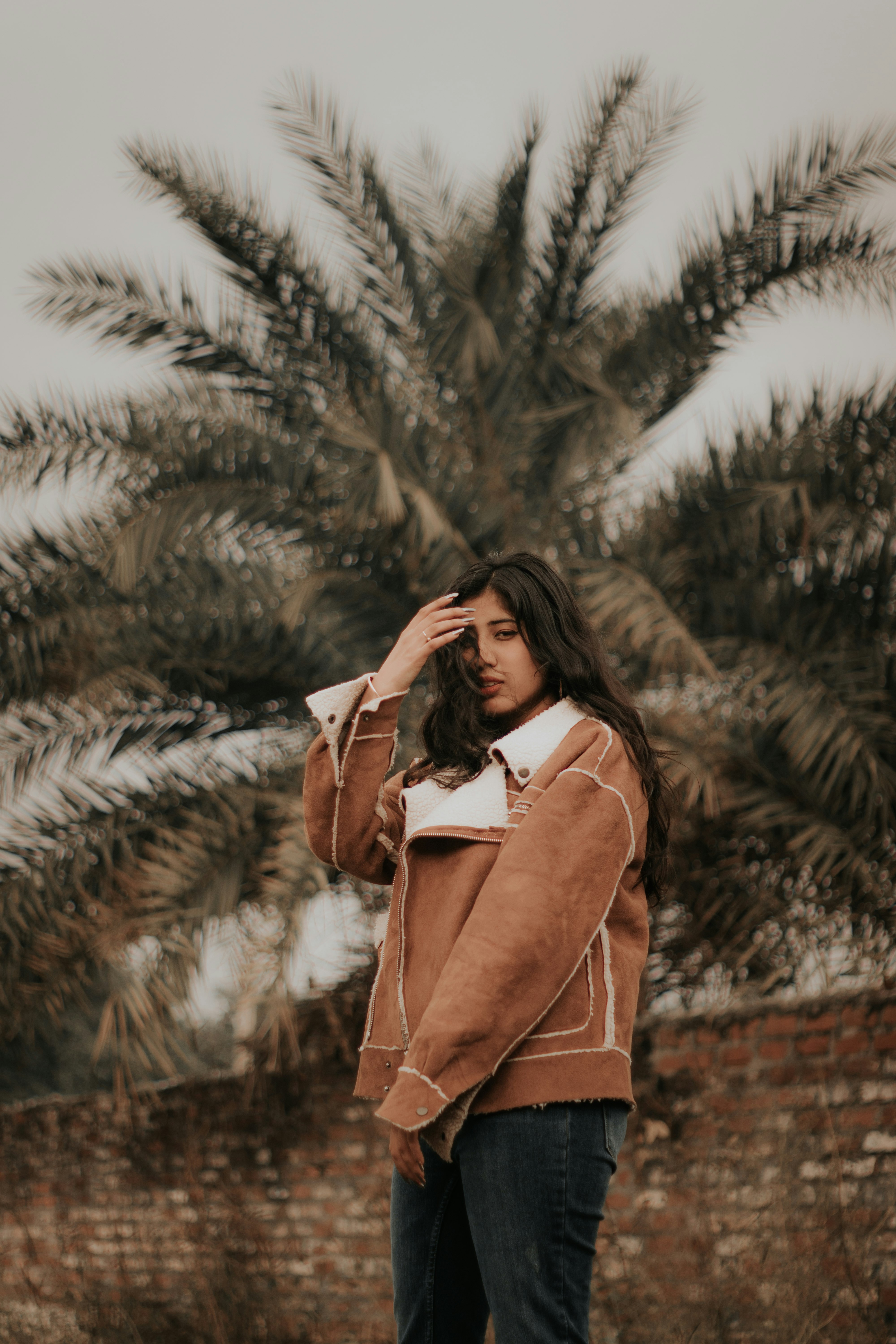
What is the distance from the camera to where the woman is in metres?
1.57

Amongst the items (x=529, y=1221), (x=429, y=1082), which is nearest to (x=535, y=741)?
(x=429, y=1082)

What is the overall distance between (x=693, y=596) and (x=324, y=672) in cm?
180

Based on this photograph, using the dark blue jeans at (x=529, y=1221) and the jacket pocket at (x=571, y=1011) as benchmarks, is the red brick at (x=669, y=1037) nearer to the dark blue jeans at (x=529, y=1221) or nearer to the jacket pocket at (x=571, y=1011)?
the dark blue jeans at (x=529, y=1221)

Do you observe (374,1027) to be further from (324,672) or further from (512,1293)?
(324,672)

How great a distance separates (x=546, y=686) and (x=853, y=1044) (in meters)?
2.91

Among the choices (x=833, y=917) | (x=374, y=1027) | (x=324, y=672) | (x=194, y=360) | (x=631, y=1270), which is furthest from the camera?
(x=194, y=360)

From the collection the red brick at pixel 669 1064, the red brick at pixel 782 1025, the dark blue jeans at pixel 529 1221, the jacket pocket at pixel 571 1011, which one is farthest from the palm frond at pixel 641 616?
the dark blue jeans at pixel 529 1221

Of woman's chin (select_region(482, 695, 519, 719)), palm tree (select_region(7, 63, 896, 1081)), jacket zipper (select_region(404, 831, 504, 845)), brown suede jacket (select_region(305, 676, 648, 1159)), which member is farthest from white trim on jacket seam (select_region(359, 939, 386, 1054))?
palm tree (select_region(7, 63, 896, 1081))

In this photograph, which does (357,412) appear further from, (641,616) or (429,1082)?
(429,1082)

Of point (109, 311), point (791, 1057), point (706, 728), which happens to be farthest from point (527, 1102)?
point (109, 311)

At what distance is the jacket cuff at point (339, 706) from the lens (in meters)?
1.92

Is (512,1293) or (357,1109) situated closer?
(512,1293)

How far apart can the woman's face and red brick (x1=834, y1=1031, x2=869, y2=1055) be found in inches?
113

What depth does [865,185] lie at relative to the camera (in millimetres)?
5375
